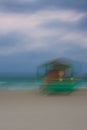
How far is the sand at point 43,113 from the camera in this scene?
1938mm

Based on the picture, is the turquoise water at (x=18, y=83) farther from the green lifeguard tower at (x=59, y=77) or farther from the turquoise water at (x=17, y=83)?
the green lifeguard tower at (x=59, y=77)

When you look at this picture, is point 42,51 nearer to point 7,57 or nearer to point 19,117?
point 7,57

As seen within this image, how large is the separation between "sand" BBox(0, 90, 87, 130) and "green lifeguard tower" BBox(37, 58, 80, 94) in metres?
0.18

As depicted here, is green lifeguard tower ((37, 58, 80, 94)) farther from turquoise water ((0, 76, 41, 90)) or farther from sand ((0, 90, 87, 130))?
turquoise water ((0, 76, 41, 90))

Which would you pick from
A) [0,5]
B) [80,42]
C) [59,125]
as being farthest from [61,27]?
[59,125]

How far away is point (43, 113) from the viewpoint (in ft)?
7.68

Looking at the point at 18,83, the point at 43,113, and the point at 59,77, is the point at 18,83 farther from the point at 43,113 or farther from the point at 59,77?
the point at 43,113

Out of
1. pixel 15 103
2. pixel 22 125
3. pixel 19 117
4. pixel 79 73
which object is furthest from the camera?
pixel 79 73

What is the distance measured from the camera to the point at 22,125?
1.94 meters

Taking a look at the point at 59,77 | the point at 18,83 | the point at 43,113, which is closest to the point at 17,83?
the point at 18,83

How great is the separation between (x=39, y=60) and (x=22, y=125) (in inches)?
74.7

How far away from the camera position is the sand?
194 centimetres

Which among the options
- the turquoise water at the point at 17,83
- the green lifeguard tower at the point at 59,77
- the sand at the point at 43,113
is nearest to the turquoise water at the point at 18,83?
the turquoise water at the point at 17,83

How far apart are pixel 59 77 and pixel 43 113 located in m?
1.13
